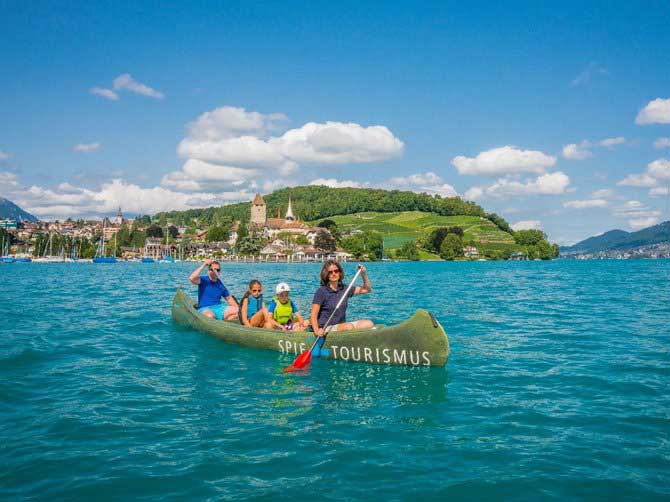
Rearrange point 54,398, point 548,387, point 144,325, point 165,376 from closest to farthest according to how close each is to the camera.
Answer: point 54,398 → point 548,387 → point 165,376 → point 144,325

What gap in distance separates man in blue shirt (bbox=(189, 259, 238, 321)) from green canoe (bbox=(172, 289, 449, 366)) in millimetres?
2961

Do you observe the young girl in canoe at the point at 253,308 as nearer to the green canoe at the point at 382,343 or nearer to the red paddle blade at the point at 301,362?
the green canoe at the point at 382,343

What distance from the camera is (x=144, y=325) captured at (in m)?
18.6

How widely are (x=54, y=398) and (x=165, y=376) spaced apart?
2257 millimetres

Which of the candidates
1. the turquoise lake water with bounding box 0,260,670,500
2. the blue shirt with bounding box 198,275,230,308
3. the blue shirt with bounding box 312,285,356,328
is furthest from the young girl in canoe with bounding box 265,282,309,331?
the blue shirt with bounding box 198,275,230,308

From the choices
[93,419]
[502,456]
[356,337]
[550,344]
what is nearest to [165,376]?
[93,419]

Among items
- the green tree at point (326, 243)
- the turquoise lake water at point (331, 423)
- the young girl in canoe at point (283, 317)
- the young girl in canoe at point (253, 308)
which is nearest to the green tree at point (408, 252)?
the green tree at point (326, 243)

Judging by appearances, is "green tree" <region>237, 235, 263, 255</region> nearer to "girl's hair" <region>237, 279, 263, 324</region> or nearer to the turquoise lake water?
the turquoise lake water

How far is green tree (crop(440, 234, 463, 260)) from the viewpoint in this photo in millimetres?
169500

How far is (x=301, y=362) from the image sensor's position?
11094 mm

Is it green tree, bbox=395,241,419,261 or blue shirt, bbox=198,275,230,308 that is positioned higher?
green tree, bbox=395,241,419,261

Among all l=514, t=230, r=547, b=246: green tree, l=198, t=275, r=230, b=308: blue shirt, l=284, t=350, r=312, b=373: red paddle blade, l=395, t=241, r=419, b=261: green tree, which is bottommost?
l=284, t=350, r=312, b=373: red paddle blade

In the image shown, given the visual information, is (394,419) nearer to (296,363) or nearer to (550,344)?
(296,363)

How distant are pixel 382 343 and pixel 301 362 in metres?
1.80
